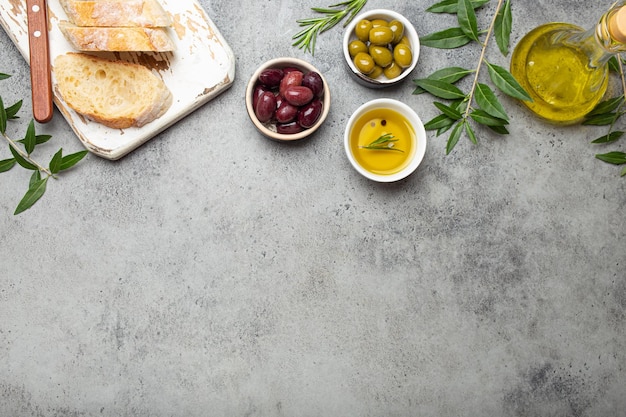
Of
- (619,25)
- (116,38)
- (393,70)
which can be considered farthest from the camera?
(393,70)

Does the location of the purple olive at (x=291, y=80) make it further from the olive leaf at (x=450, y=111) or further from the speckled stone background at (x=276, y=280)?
the olive leaf at (x=450, y=111)

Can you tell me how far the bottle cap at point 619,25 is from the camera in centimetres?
115

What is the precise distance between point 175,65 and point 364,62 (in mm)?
583

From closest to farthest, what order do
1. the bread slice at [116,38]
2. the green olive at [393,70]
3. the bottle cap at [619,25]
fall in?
the bottle cap at [619,25] < the bread slice at [116,38] < the green olive at [393,70]

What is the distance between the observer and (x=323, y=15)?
1.58m

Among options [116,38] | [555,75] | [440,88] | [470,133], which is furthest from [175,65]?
[555,75]

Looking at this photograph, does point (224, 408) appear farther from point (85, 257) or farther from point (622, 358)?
point (622, 358)

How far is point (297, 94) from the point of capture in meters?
1.41

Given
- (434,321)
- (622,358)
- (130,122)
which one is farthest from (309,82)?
(622,358)

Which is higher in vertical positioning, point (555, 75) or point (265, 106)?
point (555, 75)

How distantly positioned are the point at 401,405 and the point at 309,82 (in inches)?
41.5

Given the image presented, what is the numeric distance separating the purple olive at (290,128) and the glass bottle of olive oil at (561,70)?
2.31 ft

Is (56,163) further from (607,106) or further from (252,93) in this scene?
(607,106)

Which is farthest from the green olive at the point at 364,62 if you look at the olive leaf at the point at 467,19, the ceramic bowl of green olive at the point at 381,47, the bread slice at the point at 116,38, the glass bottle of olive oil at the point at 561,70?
the bread slice at the point at 116,38
